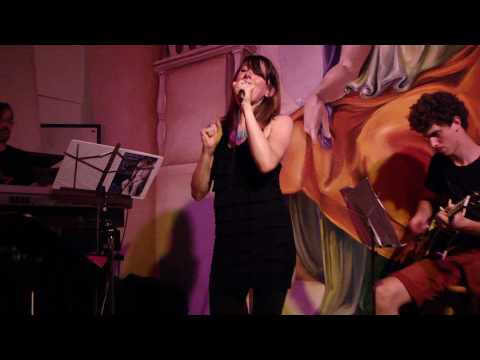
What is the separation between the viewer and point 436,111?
2932 mm

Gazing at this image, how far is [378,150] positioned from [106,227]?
1776 mm

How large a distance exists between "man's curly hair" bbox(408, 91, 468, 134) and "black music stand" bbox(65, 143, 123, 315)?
5.92 feet

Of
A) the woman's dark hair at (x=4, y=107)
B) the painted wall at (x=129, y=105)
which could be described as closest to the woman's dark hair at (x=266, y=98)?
the painted wall at (x=129, y=105)

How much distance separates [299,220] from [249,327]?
0.88 metres

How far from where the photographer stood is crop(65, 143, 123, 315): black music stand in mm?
2617

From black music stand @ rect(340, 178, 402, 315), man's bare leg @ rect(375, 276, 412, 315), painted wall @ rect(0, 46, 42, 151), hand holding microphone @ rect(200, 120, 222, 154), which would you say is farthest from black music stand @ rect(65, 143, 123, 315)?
man's bare leg @ rect(375, 276, 412, 315)

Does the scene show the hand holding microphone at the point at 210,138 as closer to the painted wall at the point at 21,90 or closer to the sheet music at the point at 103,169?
the sheet music at the point at 103,169

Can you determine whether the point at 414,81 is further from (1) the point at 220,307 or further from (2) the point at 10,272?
(2) the point at 10,272

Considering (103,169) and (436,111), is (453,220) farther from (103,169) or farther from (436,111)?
(103,169)

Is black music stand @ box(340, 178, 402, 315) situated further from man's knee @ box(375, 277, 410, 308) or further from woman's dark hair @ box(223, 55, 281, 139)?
woman's dark hair @ box(223, 55, 281, 139)

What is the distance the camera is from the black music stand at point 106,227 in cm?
262

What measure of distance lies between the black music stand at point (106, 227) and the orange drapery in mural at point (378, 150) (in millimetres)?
1188

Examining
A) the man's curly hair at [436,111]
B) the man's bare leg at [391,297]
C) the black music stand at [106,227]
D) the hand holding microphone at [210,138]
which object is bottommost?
the man's bare leg at [391,297]
